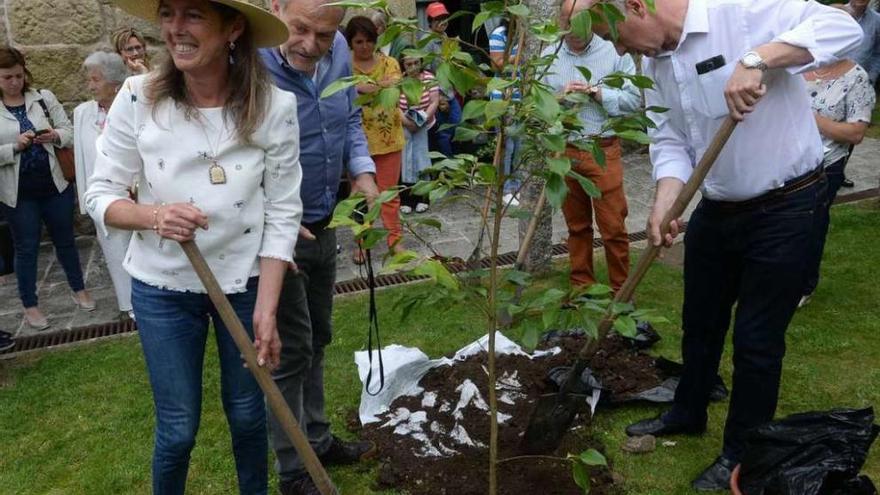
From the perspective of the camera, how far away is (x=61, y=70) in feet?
22.8

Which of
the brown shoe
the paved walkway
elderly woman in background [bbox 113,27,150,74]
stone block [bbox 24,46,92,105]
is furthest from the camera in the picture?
stone block [bbox 24,46,92,105]

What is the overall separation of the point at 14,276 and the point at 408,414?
412 cm

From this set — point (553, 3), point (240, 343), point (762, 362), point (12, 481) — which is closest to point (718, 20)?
point (762, 362)

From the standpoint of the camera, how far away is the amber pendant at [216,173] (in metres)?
2.36

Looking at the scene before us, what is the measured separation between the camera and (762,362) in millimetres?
3037

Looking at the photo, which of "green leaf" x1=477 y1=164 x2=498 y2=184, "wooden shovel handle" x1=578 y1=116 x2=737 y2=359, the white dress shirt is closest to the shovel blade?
"wooden shovel handle" x1=578 y1=116 x2=737 y2=359

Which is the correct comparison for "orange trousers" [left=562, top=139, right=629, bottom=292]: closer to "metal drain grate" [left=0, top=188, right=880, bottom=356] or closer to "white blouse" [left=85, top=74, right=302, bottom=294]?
"metal drain grate" [left=0, top=188, right=880, bottom=356]

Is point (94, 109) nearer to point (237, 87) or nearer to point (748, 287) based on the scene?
point (237, 87)

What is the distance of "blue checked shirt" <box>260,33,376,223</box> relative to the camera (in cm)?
282

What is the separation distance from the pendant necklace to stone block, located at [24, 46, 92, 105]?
5.33 metres

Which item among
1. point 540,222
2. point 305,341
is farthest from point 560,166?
point 540,222

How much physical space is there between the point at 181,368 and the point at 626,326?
138 centimetres

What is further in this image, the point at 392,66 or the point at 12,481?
the point at 392,66

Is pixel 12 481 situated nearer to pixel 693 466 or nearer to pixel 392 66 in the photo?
pixel 693 466
